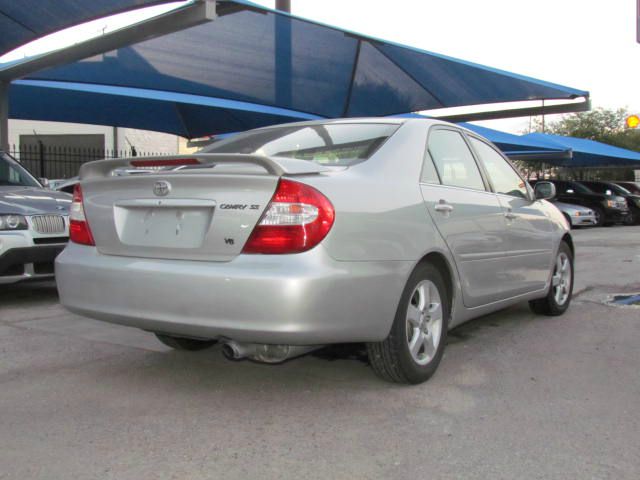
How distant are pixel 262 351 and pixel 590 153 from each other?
2516 cm

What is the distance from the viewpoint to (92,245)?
3.60 meters

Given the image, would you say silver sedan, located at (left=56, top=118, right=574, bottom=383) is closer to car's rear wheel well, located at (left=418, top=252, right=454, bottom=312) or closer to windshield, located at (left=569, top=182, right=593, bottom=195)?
car's rear wheel well, located at (left=418, top=252, right=454, bottom=312)

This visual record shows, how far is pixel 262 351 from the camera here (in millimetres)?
3367

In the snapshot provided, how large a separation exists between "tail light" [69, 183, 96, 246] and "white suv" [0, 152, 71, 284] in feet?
7.85

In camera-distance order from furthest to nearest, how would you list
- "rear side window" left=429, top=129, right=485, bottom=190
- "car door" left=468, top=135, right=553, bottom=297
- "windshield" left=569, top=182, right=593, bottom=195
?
"windshield" left=569, top=182, right=593, bottom=195 → "car door" left=468, top=135, right=553, bottom=297 → "rear side window" left=429, top=129, right=485, bottom=190

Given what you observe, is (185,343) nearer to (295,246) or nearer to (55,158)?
(295,246)

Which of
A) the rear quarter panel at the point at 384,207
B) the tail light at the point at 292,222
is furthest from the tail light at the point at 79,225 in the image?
the rear quarter panel at the point at 384,207

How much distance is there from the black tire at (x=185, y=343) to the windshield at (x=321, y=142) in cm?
129

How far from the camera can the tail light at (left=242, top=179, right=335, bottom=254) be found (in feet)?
9.87

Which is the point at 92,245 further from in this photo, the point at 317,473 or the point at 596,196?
the point at 596,196

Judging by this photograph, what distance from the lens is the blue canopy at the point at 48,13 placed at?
344 inches

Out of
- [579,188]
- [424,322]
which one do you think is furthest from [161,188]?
[579,188]

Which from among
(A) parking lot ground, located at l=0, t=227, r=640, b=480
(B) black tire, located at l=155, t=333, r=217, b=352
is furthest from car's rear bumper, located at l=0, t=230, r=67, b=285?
(B) black tire, located at l=155, t=333, r=217, b=352

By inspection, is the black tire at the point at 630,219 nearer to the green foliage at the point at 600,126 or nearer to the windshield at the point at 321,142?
the windshield at the point at 321,142
